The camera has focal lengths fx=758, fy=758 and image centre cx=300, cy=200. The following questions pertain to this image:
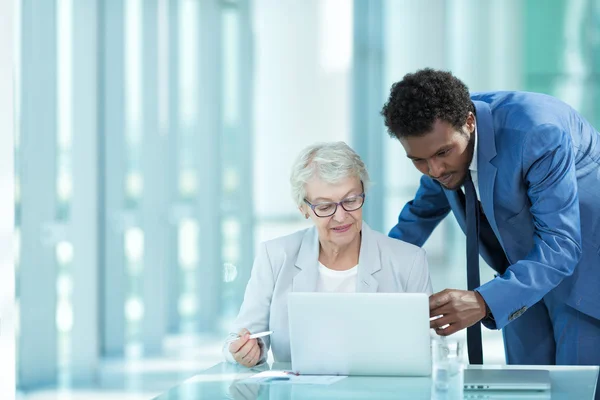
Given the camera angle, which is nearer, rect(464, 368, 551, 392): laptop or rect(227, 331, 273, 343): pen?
rect(464, 368, 551, 392): laptop

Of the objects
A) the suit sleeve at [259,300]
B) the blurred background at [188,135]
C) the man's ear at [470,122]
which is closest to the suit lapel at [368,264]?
the suit sleeve at [259,300]

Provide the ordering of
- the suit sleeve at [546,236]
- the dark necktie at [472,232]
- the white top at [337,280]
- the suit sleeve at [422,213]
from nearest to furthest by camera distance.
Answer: the suit sleeve at [546,236] → the dark necktie at [472,232] → the white top at [337,280] → the suit sleeve at [422,213]

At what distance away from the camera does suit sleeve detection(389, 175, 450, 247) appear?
8.57 ft

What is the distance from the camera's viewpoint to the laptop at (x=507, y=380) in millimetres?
1723

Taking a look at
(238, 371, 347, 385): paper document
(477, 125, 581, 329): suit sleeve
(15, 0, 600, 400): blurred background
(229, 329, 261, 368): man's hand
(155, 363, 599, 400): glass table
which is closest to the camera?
(155, 363, 599, 400): glass table

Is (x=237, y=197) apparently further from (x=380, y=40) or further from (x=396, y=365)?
(x=396, y=365)

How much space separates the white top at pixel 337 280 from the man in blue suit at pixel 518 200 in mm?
356

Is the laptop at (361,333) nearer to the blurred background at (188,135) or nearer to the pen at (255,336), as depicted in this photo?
the pen at (255,336)

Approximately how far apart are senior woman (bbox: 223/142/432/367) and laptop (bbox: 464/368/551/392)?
18.9 inches

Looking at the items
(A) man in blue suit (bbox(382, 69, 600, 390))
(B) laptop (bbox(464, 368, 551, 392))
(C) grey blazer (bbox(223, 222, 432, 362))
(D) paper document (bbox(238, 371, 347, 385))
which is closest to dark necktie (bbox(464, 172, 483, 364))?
(A) man in blue suit (bbox(382, 69, 600, 390))

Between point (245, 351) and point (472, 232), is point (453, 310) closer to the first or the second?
point (472, 232)

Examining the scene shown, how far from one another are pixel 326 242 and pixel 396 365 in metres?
0.59

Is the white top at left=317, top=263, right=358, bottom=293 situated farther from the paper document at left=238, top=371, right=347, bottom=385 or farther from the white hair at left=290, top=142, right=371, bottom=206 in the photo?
the paper document at left=238, top=371, right=347, bottom=385

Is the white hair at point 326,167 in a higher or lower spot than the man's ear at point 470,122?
lower
